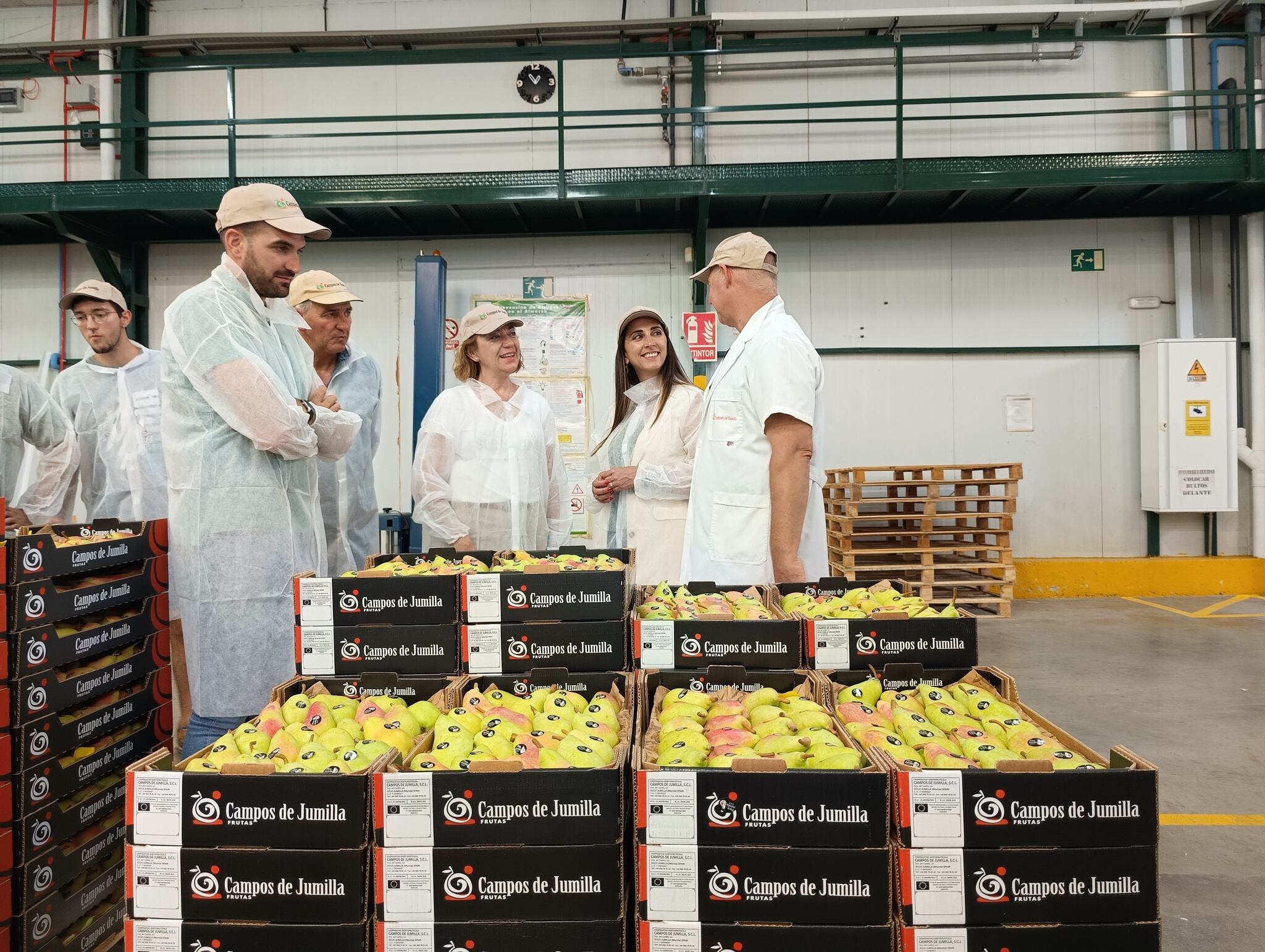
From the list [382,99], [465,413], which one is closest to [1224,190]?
[465,413]

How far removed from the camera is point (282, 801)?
1397 mm

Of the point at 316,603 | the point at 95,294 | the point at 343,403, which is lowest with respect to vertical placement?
the point at 316,603

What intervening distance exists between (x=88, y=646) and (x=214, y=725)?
1.58 ft

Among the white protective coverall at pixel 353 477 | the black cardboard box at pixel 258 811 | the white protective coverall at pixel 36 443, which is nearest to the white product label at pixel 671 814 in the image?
the black cardboard box at pixel 258 811

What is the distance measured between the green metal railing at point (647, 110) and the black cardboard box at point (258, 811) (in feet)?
22.3

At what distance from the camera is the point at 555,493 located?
4.55 meters

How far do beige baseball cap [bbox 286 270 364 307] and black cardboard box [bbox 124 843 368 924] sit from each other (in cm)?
301

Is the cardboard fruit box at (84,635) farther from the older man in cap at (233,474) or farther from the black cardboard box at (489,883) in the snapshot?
the black cardboard box at (489,883)

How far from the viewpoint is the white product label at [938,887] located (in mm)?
1362

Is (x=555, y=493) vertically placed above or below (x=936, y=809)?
above

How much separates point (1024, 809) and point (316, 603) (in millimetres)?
1712

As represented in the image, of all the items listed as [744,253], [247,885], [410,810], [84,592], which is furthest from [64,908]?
[744,253]

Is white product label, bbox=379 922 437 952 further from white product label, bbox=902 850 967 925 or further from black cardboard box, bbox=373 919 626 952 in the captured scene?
white product label, bbox=902 850 967 925

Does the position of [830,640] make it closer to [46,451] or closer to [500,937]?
[500,937]
